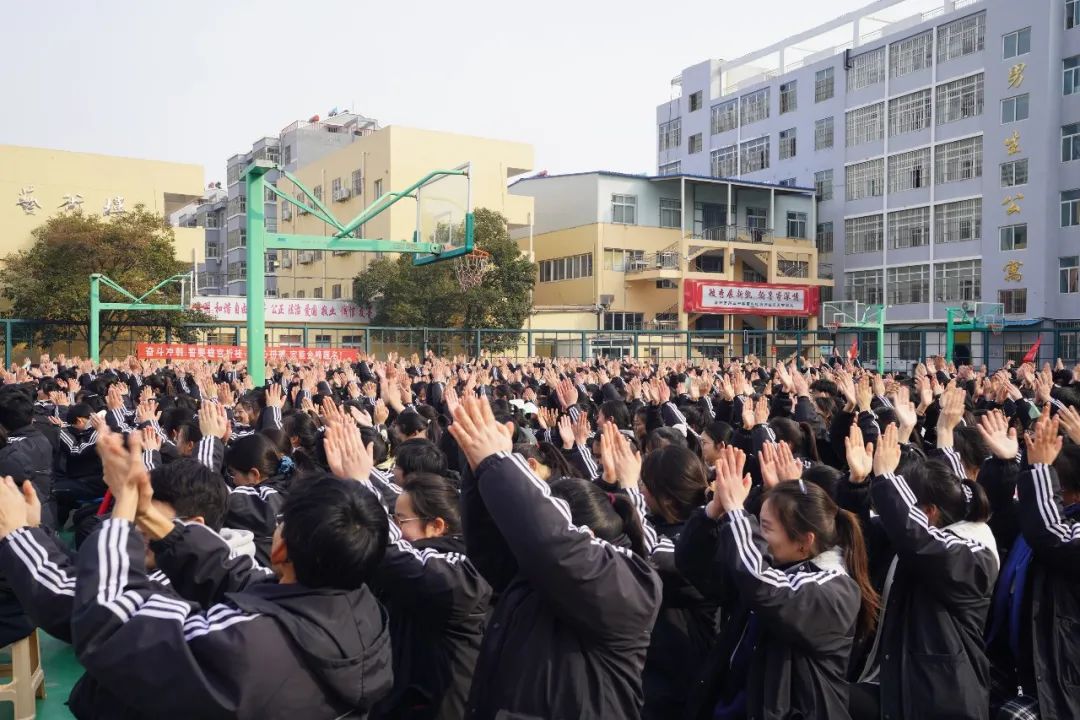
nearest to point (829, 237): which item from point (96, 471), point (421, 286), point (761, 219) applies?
point (761, 219)

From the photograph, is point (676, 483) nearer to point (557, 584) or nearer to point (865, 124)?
point (557, 584)

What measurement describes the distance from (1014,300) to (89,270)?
91.1 feet

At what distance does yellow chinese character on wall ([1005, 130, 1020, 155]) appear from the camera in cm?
2877

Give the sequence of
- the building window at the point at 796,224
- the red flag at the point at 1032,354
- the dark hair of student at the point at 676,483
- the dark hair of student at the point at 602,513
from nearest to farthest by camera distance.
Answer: the dark hair of student at the point at 602,513, the dark hair of student at the point at 676,483, the red flag at the point at 1032,354, the building window at the point at 796,224

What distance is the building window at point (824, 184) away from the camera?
115ft

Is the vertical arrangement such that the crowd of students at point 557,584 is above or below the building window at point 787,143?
below

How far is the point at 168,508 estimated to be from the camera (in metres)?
2.67

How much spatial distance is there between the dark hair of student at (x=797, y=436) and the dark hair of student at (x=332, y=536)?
3.42m

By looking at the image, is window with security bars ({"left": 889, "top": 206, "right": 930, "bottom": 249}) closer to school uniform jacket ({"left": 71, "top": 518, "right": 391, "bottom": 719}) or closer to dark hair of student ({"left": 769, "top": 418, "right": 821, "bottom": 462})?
dark hair of student ({"left": 769, "top": 418, "right": 821, "bottom": 462})

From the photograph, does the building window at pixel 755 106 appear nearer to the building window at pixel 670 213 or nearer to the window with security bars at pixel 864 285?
the building window at pixel 670 213

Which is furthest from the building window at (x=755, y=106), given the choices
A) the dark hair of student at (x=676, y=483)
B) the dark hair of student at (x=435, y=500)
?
the dark hair of student at (x=435, y=500)

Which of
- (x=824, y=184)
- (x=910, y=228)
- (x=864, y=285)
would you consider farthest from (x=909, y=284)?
(x=824, y=184)

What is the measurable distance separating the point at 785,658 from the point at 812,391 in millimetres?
6326

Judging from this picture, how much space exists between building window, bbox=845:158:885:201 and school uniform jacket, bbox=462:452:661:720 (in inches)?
1349
